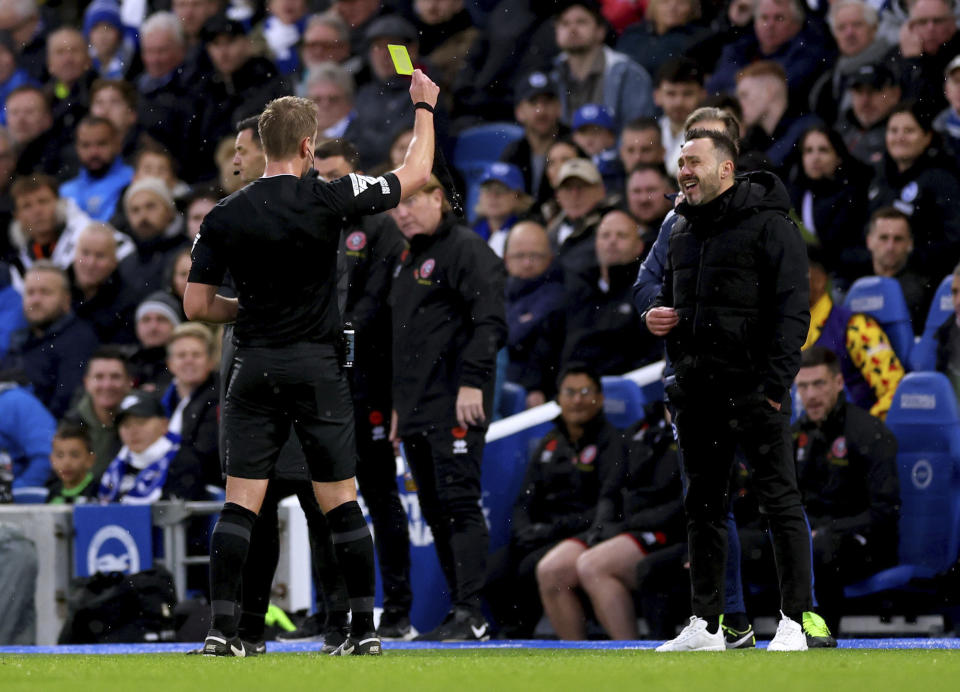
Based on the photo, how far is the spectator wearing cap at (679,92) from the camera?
41.6 feet

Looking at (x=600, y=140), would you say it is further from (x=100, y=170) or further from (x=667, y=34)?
(x=100, y=170)

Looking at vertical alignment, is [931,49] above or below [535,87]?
below

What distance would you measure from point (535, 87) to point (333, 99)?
6.48 ft

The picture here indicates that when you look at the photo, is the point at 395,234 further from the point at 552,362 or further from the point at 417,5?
the point at 417,5

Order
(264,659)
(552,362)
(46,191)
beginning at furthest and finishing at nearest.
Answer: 1. (46,191)
2. (552,362)
3. (264,659)

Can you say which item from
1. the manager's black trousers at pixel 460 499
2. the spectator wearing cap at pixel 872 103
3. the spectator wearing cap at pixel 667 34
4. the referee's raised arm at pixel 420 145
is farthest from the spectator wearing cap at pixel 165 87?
the referee's raised arm at pixel 420 145

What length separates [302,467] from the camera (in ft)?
25.3

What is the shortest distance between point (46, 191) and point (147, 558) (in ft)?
20.2

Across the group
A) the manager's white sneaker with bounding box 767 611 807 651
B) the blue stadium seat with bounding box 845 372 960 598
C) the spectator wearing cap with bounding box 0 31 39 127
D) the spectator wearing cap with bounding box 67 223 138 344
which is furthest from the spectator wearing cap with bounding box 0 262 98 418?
the manager's white sneaker with bounding box 767 611 807 651

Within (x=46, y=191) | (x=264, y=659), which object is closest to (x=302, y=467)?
(x=264, y=659)

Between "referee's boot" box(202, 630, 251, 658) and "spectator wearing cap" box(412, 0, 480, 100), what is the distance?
8.84 meters

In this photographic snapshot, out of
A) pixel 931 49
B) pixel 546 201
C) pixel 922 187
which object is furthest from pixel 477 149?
pixel 922 187

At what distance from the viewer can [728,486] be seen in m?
7.41

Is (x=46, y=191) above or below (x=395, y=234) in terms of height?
above
